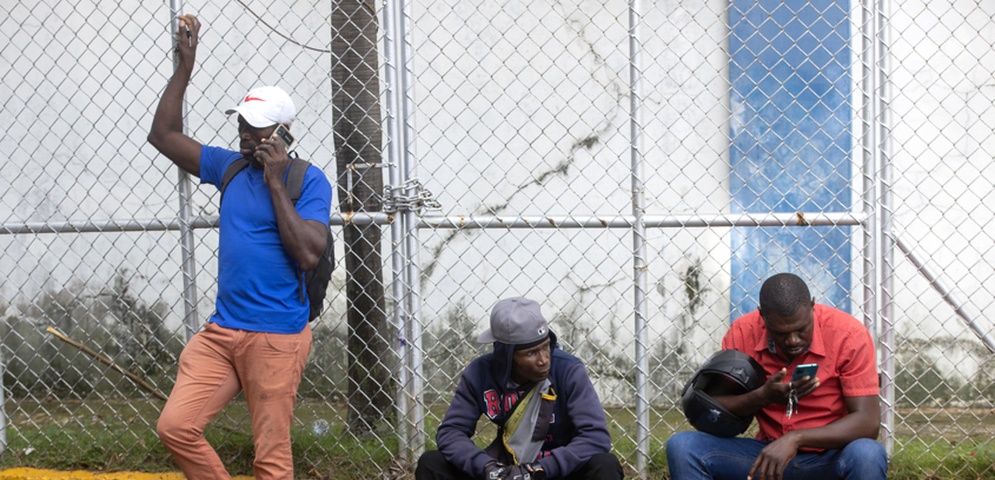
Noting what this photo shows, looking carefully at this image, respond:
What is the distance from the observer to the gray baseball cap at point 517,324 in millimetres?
3617

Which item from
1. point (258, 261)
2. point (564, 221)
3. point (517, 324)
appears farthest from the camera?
point (564, 221)

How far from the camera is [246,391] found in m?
3.90

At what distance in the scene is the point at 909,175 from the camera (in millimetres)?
5652

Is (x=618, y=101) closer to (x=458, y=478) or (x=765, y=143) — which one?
(x=765, y=143)

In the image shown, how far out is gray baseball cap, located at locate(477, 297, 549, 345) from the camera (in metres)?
3.62

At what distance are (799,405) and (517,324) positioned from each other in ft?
3.68

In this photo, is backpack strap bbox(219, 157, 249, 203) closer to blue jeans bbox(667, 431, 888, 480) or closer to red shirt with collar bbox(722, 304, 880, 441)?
blue jeans bbox(667, 431, 888, 480)

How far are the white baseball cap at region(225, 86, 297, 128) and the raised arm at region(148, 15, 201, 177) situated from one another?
373 millimetres

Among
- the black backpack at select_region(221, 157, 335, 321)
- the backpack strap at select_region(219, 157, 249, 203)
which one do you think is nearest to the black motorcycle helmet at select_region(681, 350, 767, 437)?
the black backpack at select_region(221, 157, 335, 321)

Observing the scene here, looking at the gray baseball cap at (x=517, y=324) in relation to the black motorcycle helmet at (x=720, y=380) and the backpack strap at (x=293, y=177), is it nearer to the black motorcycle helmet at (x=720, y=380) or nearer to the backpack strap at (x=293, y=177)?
the black motorcycle helmet at (x=720, y=380)

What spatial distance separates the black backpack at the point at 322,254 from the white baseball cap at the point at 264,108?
0.18 m

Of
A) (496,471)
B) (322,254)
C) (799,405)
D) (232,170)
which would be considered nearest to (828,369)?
(799,405)

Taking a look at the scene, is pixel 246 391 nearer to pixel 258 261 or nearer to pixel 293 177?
pixel 258 261

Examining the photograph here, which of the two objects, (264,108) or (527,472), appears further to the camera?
(264,108)
